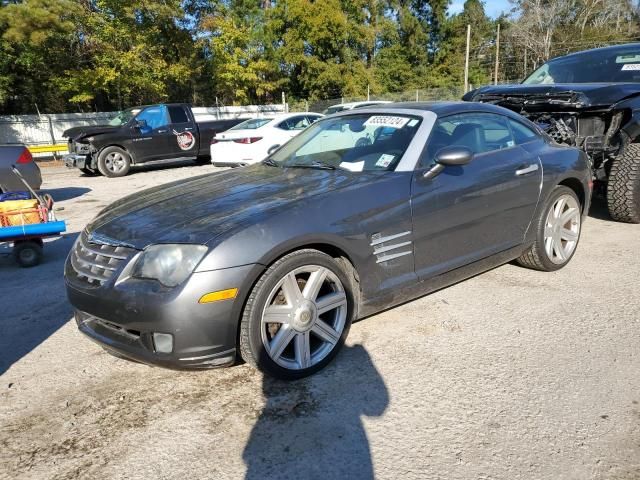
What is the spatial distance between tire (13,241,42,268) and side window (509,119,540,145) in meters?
4.83

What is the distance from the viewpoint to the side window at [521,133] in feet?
14.0

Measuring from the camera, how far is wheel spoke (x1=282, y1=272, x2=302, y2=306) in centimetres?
280

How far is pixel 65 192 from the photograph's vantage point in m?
10.5

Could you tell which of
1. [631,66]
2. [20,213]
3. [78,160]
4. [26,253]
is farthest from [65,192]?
[631,66]

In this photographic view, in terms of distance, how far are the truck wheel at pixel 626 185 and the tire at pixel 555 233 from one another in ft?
4.63

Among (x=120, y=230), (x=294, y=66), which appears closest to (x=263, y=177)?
(x=120, y=230)

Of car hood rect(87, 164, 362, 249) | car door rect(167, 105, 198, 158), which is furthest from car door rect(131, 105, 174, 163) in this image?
car hood rect(87, 164, 362, 249)

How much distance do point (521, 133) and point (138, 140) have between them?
34.7 feet

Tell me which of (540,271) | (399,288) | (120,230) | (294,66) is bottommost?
(540,271)

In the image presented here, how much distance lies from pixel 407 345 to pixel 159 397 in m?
1.54

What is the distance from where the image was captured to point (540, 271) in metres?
4.60

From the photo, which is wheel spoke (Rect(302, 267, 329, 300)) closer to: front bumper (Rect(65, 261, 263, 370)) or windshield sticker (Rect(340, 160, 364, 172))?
front bumper (Rect(65, 261, 263, 370))

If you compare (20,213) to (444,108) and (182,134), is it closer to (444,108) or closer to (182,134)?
(444,108)

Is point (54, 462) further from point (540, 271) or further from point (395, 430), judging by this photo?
point (540, 271)
